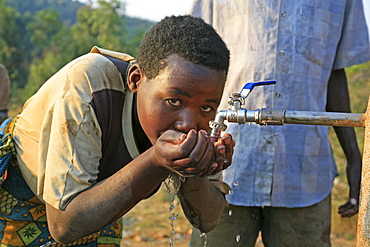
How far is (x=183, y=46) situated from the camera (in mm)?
1607

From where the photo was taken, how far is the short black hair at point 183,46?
5.25 ft

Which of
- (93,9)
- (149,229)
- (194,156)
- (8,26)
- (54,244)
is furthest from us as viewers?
(8,26)

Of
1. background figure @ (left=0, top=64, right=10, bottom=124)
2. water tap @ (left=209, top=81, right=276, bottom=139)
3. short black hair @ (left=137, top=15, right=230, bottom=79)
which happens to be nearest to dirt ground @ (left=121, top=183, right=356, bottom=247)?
background figure @ (left=0, top=64, right=10, bottom=124)

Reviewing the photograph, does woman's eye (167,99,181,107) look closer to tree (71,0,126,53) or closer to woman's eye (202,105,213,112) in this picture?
woman's eye (202,105,213,112)

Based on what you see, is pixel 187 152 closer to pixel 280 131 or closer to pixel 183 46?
pixel 183 46

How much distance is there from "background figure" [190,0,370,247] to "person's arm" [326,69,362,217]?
0.16 meters

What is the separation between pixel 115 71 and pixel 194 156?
2.03 feet

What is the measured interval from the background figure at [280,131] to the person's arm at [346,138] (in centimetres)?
16

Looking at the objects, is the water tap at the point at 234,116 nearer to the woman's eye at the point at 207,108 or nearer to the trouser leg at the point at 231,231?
the woman's eye at the point at 207,108

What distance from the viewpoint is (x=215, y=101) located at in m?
1.62

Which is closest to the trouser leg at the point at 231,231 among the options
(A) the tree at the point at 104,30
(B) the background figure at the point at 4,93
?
(B) the background figure at the point at 4,93

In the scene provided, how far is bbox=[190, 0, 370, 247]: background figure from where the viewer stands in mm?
2402

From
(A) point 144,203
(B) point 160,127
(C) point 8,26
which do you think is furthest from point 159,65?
(C) point 8,26

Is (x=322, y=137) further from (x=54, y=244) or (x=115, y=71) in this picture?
(x=54, y=244)
